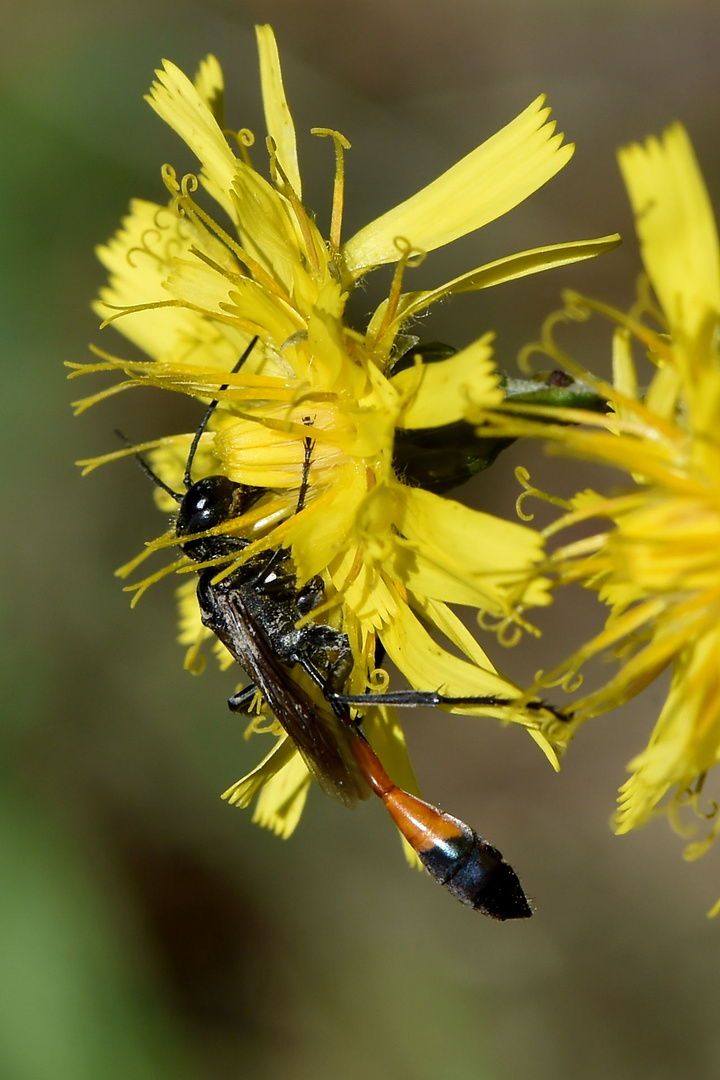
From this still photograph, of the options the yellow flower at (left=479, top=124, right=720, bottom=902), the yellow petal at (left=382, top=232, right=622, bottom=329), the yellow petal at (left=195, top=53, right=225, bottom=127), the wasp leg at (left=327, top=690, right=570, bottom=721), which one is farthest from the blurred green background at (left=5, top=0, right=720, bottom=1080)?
the yellow flower at (left=479, top=124, right=720, bottom=902)

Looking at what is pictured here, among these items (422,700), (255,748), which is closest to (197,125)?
(422,700)

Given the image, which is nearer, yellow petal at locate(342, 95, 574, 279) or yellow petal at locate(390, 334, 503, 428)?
yellow petal at locate(390, 334, 503, 428)

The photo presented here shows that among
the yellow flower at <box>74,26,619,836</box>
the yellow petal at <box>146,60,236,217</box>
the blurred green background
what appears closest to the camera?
the yellow flower at <box>74,26,619,836</box>

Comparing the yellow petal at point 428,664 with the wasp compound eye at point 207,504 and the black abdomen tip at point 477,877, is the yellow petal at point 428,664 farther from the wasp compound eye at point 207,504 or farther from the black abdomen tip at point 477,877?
the wasp compound eye at point 207,504

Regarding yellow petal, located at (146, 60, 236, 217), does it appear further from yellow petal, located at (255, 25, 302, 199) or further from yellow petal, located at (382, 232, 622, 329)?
yellow petal, located at (382, 232, 622, 329)

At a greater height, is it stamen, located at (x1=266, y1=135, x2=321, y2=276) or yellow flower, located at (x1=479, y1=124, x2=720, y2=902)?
stamen, located at (x1=266, y1=135, x2=321, y2=276)

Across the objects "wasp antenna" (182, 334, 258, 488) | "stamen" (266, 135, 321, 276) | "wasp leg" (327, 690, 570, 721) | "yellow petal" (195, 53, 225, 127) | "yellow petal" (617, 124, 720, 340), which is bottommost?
"wasp leg" (327, 690, 570, 721)
